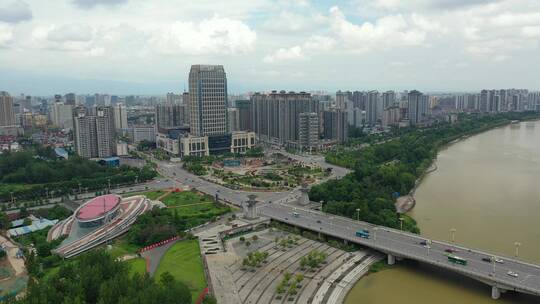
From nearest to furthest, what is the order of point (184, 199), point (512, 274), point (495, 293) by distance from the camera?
1. point (495, 293)
2. point (512, 274)
3. point (184, 199)

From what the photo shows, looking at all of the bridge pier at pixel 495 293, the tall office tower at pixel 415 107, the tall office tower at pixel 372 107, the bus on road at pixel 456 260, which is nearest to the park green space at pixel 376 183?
the bus on road at pixel 456 260

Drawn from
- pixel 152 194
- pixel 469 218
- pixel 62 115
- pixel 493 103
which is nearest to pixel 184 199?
pixel 152 194

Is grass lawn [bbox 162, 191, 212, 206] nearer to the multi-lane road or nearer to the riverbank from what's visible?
the multi-lane road

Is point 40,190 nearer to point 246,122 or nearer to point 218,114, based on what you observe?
point 218,114

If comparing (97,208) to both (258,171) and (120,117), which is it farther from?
(120,117)

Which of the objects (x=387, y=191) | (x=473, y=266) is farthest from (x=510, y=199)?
(x=473, y=266)

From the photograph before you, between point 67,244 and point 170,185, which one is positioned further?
point 170,185
